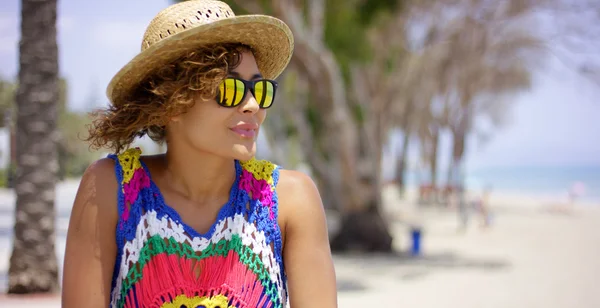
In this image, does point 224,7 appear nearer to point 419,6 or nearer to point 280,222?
point 280,222

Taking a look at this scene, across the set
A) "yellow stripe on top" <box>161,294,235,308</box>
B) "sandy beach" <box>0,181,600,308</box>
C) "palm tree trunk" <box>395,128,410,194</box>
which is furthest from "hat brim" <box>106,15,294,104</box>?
"palm tree trunk" <box>395,128,410,194</box>

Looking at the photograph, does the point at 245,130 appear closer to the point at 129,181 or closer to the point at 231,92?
the point at 231,92

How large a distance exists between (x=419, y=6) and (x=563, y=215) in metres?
12.0

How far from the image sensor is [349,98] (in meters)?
16.2

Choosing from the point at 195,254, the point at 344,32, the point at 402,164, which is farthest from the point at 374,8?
the point at 402,164

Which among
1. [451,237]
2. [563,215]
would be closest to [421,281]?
[451,237]

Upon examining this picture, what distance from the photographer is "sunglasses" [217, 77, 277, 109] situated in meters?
1.89

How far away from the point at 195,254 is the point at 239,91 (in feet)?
1.49

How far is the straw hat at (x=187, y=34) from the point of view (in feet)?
6.07

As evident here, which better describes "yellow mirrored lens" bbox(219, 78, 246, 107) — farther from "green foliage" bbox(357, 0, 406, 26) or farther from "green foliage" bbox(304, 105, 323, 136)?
"green foliage" bbox(304, 105, 323, 136)

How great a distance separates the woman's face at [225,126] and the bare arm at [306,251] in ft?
0.63

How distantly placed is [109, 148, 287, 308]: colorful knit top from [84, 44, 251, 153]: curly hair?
4.8 inches

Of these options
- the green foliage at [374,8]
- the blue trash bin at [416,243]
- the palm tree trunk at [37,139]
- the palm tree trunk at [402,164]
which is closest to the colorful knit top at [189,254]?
the palm tree trunk at [37,139]

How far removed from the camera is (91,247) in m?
1.85
